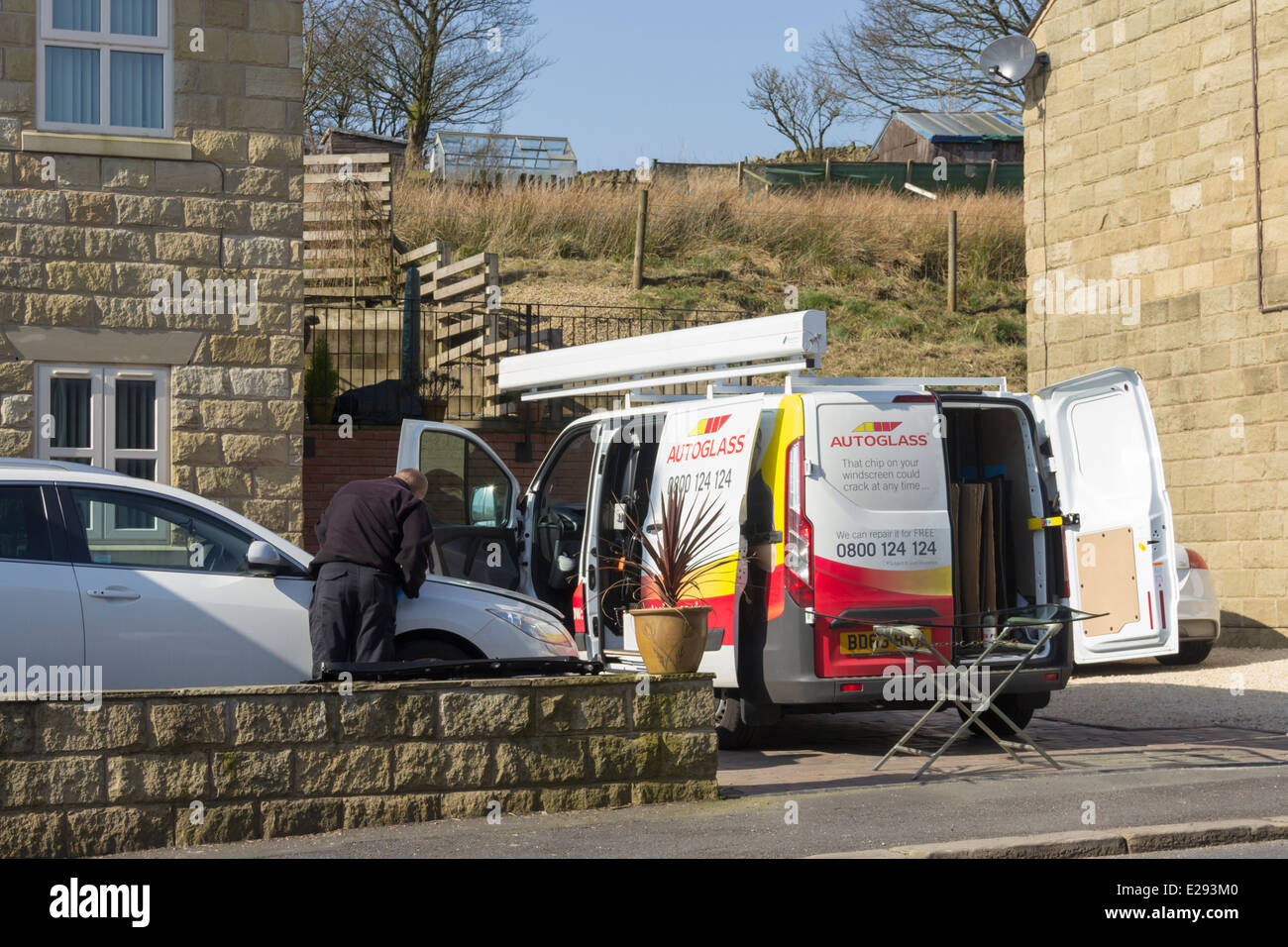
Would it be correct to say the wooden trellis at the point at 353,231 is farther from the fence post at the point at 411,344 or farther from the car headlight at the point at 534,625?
the car headlight at the point at 534,625

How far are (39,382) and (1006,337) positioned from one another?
21.9m

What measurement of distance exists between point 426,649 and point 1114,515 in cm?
429

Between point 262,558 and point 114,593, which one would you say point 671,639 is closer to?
point 262,558

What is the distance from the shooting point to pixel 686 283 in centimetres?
3008

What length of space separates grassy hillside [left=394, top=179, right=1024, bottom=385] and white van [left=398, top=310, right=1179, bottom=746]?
18.0m

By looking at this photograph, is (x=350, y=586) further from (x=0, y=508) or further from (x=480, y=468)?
(x=480, y=468)

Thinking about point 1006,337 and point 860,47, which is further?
point 860,47

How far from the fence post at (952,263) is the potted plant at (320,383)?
15.5 meters

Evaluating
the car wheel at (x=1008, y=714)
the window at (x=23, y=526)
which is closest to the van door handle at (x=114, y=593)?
the window at (x=23, y=526)

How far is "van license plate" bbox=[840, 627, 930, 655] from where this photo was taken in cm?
877

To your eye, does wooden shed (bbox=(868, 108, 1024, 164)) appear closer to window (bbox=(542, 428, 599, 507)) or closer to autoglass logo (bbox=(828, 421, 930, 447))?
window (bbox=(542, 428, 599, 507))

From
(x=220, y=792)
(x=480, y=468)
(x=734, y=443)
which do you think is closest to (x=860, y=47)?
(x=480, y=468)

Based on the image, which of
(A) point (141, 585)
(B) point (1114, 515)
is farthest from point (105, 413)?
(B) point (1114, 515)

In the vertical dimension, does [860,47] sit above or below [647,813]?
above
